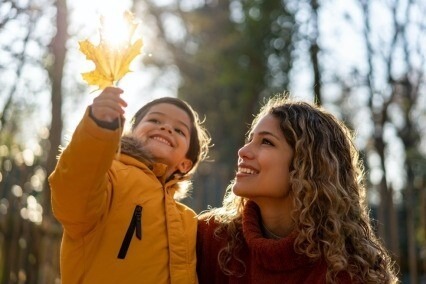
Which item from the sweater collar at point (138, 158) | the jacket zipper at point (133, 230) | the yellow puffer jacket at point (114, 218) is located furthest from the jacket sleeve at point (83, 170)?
the sweater collar at point (138, 158)

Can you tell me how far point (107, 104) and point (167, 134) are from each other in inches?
37.8

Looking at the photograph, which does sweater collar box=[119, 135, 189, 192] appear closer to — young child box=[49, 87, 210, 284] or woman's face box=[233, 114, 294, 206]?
young child box=[49, 87, 210, 284]

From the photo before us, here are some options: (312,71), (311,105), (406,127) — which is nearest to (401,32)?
(312,71)

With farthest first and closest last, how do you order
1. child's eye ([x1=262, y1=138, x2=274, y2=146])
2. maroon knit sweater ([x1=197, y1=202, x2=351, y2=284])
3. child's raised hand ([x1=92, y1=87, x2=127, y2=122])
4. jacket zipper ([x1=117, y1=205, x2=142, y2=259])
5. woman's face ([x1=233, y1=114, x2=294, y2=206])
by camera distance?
child's eye ([x1=262, y1=138, x2=274, y2=146])
woman's face ([x1=233, y1=114, x2=294, y2=206])
maroon knit sweater ([x1=197, y1=202, x2=351, y2=284])
jacket zipper ([x1=117, y1=205, x2=142, y2=259])
child's raised hand ([x1=92, y1=87, x2=127, y2=122])

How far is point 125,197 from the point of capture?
263 centimetres

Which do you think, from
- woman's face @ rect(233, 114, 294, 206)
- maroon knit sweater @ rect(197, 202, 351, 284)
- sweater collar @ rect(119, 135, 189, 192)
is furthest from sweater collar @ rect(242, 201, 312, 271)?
sweater collar @ rect(119, 135, 189, 192)

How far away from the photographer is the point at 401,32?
35.4 ft

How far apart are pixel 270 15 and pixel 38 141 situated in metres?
4.72

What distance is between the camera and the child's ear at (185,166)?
126 inches

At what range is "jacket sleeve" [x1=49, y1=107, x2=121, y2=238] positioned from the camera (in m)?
2.10

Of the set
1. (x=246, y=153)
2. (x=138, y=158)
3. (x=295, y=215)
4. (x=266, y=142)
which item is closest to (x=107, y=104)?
(x=138, y=158)

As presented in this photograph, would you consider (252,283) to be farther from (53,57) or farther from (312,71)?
(312,71)

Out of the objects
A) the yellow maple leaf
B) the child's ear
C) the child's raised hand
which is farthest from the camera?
the child's ear

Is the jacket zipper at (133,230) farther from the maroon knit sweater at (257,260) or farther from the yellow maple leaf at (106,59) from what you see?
the yellow maple leaf at (106,59)
